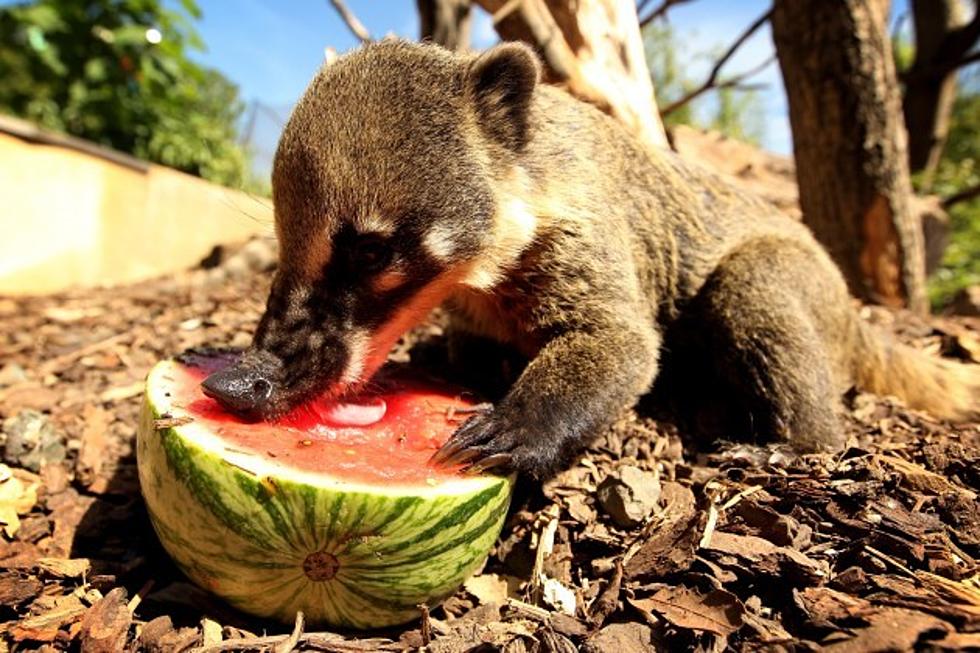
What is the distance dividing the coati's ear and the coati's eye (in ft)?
2.80

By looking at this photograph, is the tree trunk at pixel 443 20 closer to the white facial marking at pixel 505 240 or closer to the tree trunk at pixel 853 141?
the tree trunk at pixel 853 141

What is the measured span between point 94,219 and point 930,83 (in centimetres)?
1292

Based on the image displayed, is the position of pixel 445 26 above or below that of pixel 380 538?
above

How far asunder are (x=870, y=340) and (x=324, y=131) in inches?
145

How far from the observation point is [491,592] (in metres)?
3.10

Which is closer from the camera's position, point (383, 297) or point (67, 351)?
point (383, 297)

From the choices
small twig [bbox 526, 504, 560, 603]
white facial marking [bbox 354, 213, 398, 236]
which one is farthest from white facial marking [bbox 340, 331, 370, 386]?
small twig [bbox 526, 504, 560, 603]

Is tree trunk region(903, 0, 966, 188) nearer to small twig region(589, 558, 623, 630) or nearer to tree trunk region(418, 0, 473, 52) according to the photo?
tree trunk region(418, 0, 473, 52)

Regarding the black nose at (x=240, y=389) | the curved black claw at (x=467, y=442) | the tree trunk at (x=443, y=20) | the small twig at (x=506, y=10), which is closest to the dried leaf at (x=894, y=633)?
the curved black claw at (x=467, y=442)

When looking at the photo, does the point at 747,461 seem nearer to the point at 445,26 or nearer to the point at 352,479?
the point at 352,479

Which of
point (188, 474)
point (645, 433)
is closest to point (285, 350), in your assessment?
point (188, 474)

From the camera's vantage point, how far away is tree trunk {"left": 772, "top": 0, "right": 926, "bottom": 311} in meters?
6.24

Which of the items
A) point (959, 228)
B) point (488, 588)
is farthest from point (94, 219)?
point (959, 228)

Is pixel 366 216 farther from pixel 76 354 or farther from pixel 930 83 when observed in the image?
pixel 930 83
